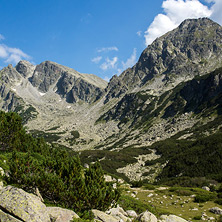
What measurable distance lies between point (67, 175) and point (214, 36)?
774 ft

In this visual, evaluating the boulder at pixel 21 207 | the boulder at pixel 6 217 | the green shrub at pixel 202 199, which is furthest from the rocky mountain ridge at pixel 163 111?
the boulder at pixel 6 217

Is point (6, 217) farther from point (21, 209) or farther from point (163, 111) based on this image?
point (163, 111)

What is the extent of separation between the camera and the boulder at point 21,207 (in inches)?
254

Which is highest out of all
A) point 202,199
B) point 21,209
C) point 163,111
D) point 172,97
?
point 172,97

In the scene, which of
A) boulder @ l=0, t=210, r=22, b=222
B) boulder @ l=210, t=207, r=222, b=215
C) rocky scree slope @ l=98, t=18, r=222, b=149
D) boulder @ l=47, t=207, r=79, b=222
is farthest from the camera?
rocky scree slope @ l=98, t=18, r=222, b=149

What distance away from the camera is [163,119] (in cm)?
11138

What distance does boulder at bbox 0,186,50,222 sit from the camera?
645 centimetres

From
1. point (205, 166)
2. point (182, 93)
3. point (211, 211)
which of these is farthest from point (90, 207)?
point (182, 93)

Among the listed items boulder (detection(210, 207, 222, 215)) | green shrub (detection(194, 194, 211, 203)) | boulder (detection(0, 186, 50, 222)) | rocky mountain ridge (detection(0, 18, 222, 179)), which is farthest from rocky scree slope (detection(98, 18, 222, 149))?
boulder (detection(0, 186, 50, 222))

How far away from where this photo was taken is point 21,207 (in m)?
6.62

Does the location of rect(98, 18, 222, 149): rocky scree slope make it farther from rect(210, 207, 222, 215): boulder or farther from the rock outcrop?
the rock outcrop

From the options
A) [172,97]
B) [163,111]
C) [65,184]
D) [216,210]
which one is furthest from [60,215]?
[172,97]

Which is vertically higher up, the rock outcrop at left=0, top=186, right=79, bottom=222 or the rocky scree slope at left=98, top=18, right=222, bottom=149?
the rocky scree slope at left=98, top=18, right=222, bottom=149

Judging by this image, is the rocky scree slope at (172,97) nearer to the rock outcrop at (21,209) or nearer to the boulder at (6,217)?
the rock outcrop at (21,209)
